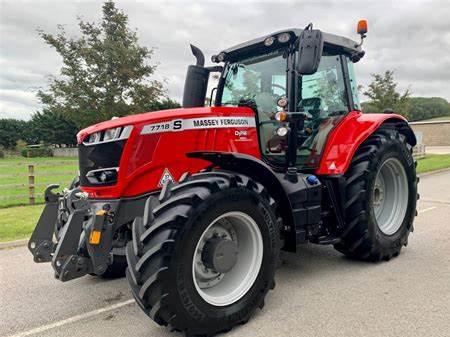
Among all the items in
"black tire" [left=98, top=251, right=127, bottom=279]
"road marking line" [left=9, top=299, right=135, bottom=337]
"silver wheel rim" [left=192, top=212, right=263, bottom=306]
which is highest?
"silver wheel rim" [left=192, top=212, right=263, bottom=306]

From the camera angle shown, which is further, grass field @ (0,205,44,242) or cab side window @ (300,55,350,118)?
grass field @ (0,205,44,242)

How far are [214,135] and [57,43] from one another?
18.4 m

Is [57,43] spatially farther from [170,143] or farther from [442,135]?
[442,135]

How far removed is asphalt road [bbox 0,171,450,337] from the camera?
9.80ft

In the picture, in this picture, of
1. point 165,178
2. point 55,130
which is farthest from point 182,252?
point 55,130

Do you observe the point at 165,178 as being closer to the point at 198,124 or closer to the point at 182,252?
Answer: the point at 198,124

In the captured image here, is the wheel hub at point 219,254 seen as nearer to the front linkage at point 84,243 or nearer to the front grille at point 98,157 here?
the front linkage at point 84,243

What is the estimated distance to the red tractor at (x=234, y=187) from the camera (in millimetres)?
2814

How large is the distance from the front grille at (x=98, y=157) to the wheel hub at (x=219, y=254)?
0.96 meters

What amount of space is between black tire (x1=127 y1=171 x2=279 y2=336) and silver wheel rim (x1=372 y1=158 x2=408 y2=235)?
244 cm

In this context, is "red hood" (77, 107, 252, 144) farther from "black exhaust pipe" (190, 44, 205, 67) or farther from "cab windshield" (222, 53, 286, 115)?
"black exhaust pipe" (190, 44, 205, 67)

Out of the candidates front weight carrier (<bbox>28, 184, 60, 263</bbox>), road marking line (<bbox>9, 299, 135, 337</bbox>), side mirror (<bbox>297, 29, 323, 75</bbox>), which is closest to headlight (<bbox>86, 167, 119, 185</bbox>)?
front weight carrier (<bbox>28, 184, 60, 263</bbox>)

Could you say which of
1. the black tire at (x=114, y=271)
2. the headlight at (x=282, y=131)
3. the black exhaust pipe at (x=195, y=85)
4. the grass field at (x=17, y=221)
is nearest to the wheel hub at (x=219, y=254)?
the headlight at (x=282, y=131)

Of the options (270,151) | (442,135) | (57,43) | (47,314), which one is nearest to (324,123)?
(270,151)
